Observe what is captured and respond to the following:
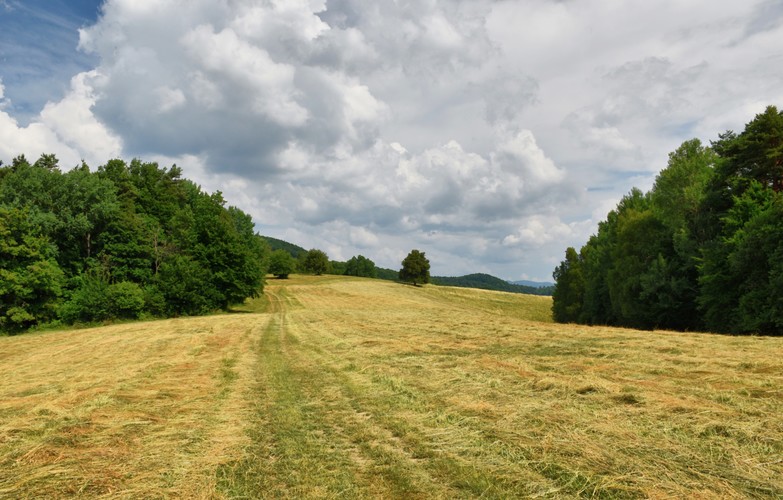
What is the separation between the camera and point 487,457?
539 cm

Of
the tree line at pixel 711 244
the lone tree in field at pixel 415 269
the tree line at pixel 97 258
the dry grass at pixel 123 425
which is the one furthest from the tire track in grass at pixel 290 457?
the lone tree in field at pixel 415 269

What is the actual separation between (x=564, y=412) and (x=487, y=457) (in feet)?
7.95

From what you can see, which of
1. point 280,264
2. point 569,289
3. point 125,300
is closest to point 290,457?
point 125,300

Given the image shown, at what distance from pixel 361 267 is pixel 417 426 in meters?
149

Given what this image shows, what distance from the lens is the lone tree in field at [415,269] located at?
106 m

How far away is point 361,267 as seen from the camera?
15488 centimetres

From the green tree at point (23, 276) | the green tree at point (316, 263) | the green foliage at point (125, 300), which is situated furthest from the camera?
the green tree at point (316, 263)

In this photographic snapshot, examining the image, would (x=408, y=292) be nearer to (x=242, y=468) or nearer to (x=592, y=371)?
(x=592, y=371)

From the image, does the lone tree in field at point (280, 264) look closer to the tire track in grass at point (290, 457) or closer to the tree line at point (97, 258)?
the tree line at point (97, 258)

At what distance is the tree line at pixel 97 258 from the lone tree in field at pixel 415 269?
59.5 meters

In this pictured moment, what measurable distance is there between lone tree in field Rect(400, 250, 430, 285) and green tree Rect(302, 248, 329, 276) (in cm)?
3607

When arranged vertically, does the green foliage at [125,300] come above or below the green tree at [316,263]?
below

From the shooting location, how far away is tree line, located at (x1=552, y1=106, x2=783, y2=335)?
24.6 m

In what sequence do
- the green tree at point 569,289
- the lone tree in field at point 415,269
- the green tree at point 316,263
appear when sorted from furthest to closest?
→ the green tree at point 316,263, the lone tree in field at point 415,269, the green tree at point 569,289
